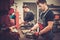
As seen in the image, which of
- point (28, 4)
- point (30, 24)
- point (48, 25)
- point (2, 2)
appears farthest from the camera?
point (28, 4)

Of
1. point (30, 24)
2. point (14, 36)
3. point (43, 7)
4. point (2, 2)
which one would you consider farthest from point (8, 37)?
point (30, 24)

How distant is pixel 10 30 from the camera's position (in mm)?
1171

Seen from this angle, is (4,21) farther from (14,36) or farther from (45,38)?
(45,38)

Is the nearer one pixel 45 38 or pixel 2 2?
pixel 2 2

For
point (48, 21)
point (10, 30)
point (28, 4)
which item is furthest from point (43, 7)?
point (28, 4)

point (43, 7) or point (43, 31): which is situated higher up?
point (43, 7)

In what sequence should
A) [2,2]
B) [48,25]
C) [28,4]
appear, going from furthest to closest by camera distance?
[28,4] < [48,25] < [2,2]

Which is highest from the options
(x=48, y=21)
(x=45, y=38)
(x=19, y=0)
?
(x=19, y=0)

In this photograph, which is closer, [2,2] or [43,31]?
[2,2]

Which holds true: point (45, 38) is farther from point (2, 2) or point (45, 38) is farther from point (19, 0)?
point (19, 0)

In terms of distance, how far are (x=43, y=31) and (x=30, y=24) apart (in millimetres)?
354

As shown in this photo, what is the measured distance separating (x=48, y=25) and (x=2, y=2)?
1.11 feet

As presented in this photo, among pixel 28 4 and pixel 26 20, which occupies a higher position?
pixel 28 4

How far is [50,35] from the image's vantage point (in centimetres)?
125
